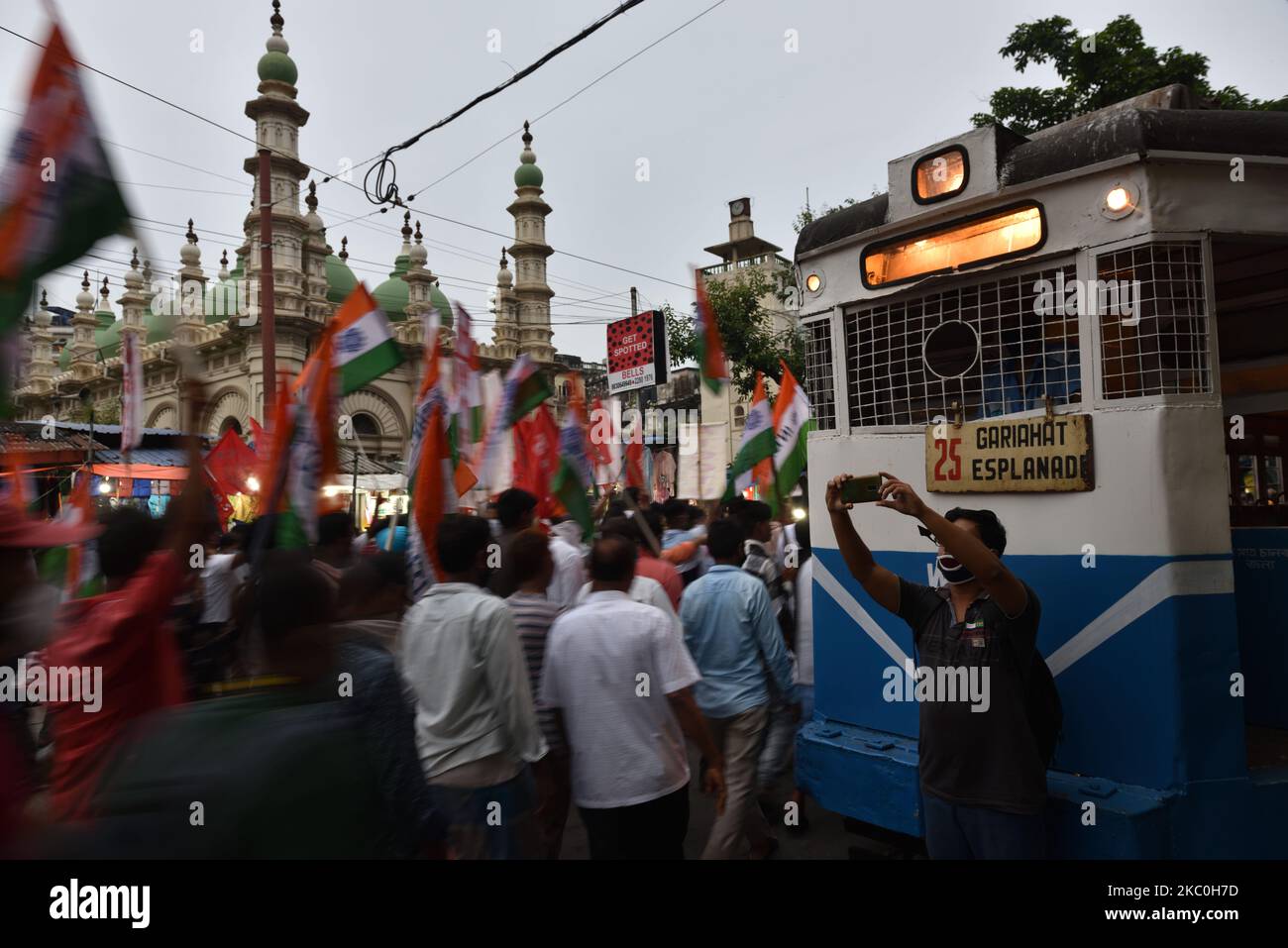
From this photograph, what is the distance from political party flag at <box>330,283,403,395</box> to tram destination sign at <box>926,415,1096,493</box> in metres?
3.47

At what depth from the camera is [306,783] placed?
1.94m

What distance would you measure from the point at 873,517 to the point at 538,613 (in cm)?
172

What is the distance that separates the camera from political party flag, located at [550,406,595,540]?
7199mm

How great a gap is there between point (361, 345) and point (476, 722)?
321cm

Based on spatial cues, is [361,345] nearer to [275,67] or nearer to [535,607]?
[535,607]

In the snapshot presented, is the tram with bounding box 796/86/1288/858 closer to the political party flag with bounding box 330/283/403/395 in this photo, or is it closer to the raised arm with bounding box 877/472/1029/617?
the raised arm with bounding box 877/472/1029/617

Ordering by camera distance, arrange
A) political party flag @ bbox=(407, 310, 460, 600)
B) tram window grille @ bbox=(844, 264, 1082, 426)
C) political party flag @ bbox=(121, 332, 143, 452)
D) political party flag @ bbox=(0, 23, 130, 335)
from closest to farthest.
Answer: political party flag @ bbox=(0, 23, 130, 335)
tram window grille @ bbox=(844, 264, 1082, 426)
political party flag @ bbox=(407, 310, 460, 600)
political party flag @ bbox=(121, 332, 143, 452)

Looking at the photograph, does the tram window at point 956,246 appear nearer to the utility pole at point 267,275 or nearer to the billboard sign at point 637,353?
the billboard sign at point 637,353

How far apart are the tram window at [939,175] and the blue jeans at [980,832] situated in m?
2.63

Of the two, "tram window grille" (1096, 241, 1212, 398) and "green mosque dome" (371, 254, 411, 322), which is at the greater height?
"green mosque dome" (371, 254, 411, 322)

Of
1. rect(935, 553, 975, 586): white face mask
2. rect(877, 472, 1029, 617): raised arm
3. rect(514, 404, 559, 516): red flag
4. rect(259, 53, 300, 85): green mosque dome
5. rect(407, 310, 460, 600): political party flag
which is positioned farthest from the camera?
rect(259, 53, 300, 85): green mosque dome

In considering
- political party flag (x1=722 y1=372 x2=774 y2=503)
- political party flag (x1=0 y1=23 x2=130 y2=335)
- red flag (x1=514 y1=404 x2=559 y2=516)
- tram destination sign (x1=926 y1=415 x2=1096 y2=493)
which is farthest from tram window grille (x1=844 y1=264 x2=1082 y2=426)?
red flag (x1=514 y1=404 x2=559 y2=516)
